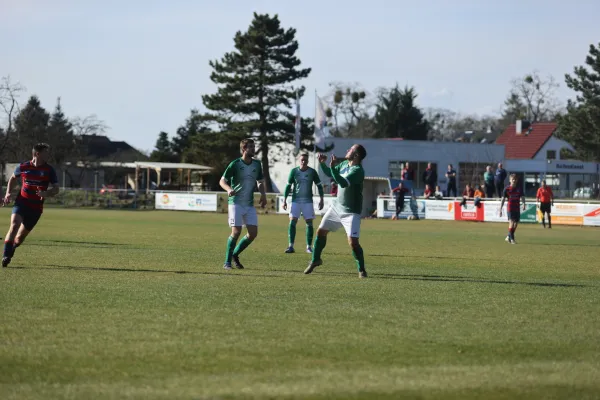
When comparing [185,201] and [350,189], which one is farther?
[185,201]

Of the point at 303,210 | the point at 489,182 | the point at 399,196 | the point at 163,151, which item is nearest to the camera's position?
the point at 303,210

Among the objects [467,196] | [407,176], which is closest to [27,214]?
[467,196]

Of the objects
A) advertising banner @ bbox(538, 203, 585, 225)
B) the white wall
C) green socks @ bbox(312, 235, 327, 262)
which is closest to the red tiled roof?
the white wall

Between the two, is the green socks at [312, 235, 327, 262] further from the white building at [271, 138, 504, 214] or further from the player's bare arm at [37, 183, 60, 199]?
the white building at [271, 138, 504, 214]

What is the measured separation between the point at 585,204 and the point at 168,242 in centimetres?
2426

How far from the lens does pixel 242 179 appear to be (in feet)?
51.6

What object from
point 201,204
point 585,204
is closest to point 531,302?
point 585,204

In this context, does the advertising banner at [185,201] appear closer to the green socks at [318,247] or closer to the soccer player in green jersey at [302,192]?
the soccer player in green jersey at [302,192]

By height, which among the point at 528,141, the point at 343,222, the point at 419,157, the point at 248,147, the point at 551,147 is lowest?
the point at 343,222

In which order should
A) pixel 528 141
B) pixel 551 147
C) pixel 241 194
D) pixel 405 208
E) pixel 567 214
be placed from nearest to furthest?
pixel 241 194
pixel 567 214
pixel 405 208
pixel 551 147
pixel 528 141

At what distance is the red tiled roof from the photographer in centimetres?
9300

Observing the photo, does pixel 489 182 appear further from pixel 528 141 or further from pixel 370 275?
pixel 528 141

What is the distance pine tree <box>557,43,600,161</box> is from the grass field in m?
52.5

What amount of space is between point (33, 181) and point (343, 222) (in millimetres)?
5121
